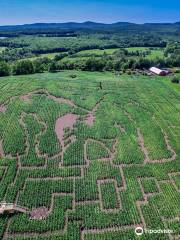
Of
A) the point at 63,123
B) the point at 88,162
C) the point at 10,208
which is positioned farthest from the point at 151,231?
the point at 63,123

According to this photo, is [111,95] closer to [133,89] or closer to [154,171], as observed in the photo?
[133,89]

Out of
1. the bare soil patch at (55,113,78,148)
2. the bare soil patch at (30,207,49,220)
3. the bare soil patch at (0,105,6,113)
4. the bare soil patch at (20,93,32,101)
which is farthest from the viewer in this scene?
the bare soil patch at (20,93,32,101)

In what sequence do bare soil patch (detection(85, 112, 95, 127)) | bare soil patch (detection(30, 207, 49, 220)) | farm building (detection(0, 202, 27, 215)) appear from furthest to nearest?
bare soil patch (detection(85, 112, 95, 127)) < farm building (detection(0, 202, 27, 215)) < bare soil patch (detection(30, 207, 49, 220))

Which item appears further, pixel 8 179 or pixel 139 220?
pixel 8 179

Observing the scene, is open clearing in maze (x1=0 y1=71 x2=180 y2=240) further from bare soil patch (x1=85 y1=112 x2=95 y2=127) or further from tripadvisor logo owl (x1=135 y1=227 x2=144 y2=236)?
tripadvisor logo owl (x1=135 y1=227 x2=144 y2=236)

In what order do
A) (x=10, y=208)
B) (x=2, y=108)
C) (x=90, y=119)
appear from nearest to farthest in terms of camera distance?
1. (x=10, y=208)
2. (x=90, y=119)
3. (x=2, y=108)

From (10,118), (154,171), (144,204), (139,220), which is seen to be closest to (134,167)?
(154,171)

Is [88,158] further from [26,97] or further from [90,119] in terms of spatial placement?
[26,97]

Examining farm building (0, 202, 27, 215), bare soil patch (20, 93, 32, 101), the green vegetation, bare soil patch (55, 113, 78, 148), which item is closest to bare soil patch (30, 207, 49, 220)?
the green vegetation
